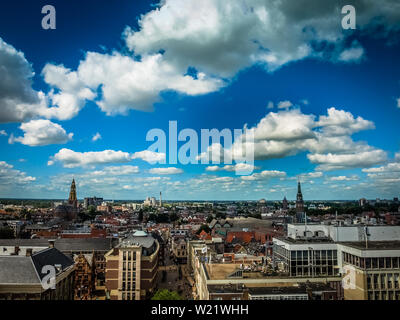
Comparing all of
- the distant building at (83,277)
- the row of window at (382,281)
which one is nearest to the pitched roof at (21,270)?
the distant building at (83,277)

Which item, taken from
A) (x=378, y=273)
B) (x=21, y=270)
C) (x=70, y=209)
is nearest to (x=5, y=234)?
(x=70, y=209)

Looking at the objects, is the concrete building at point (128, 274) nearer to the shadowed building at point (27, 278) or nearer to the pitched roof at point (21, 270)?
the shadowed building at point (27, 278)

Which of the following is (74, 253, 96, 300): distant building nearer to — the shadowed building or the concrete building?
the concrete building

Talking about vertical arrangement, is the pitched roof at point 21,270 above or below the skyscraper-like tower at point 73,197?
below

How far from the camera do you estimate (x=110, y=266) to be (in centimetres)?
5628

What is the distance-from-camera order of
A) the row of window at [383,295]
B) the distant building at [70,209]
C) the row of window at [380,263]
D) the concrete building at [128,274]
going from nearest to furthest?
the row of window at [383,295]
the row of window at [380,263]
the concrete building at [128,274]
the distant building at [70,209]

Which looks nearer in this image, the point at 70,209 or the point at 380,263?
the point at 380,263

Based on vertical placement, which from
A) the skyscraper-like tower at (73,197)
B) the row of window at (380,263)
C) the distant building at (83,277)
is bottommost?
the distant building at (83,277)

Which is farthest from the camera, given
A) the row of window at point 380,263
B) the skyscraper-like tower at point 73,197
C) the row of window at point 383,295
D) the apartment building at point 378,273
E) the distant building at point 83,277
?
the skyscraper-like tower at point 73,197

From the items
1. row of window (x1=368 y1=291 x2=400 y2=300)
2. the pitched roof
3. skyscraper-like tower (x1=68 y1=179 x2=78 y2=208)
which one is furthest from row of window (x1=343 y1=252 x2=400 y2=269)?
skyscraper-like tower (x1=68 y1=179 x2=78 y2=208)

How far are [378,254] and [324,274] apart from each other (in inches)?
316

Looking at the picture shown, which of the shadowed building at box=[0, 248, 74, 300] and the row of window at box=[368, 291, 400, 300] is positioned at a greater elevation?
the shadowed building at box=[0, 248, 74, 300]

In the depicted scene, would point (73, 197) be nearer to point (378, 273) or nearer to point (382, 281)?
point (378, 273)
